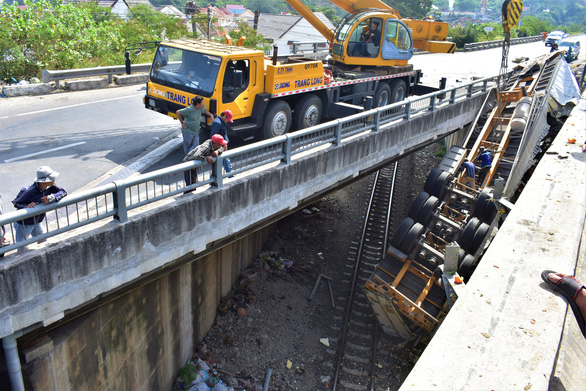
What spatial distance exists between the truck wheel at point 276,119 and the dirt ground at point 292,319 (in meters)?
3.67

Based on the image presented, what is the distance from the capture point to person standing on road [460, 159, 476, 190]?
39.8 ft

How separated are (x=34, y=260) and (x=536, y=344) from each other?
585 centimetres

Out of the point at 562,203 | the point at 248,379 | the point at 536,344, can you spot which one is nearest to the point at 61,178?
the point at 248,379

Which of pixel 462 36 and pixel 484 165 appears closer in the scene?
pixel 484 165

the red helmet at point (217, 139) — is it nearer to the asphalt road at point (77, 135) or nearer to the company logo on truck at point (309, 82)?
the asphalt road at point (77, 135)

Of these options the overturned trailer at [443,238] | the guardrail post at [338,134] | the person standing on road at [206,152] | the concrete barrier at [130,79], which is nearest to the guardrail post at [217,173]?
the person standing on road at [206,152]

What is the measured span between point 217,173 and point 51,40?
12697 millimetres

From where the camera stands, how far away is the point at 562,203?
923 cm

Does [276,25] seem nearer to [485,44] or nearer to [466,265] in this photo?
[485,44]

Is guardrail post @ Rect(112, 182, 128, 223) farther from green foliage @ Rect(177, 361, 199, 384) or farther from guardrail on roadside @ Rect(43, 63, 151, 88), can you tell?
guardrail on roadside @ Rect(43, 63, 151, 88)

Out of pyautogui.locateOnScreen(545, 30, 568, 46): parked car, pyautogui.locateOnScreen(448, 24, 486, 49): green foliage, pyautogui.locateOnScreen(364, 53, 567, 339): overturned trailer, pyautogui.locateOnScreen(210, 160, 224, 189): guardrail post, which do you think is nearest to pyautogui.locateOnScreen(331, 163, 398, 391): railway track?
pyautogui.locateOnScreen(364, 53, 567, 339): overturned trailer

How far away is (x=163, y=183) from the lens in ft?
24.6

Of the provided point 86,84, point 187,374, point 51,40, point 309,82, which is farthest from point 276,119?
point 51,40

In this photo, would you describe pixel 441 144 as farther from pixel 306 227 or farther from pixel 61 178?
pixel 61 178
